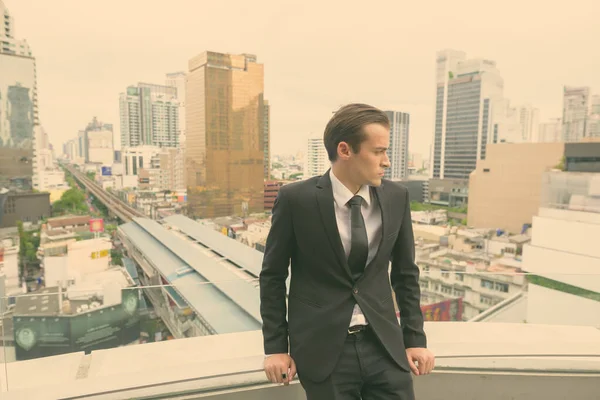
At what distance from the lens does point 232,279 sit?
1549mm

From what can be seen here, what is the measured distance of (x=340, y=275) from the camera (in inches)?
30.5

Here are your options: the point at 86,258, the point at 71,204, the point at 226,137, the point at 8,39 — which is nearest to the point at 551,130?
the point at 226,137

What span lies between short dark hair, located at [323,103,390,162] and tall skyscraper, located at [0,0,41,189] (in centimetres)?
3261

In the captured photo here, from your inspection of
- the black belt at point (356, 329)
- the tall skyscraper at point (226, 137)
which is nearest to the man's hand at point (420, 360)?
the black belt at point (356, 329)

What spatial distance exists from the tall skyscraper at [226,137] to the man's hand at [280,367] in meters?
26.1

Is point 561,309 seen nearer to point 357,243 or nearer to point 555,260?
point 357,243

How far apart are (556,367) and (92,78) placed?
39741 millimetres

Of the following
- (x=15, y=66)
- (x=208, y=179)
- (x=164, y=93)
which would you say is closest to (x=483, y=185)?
(x=208, y=179)

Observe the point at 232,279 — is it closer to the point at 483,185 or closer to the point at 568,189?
the point at 568,189

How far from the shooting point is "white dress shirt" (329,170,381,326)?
80cm

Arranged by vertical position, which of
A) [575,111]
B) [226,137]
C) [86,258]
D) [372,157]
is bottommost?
[86,258]

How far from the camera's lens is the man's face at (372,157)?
0.78 m

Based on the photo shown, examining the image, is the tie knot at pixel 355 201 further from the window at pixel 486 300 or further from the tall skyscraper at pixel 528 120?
the tall skyscraper at pixel 528 120

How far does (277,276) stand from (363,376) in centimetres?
26
